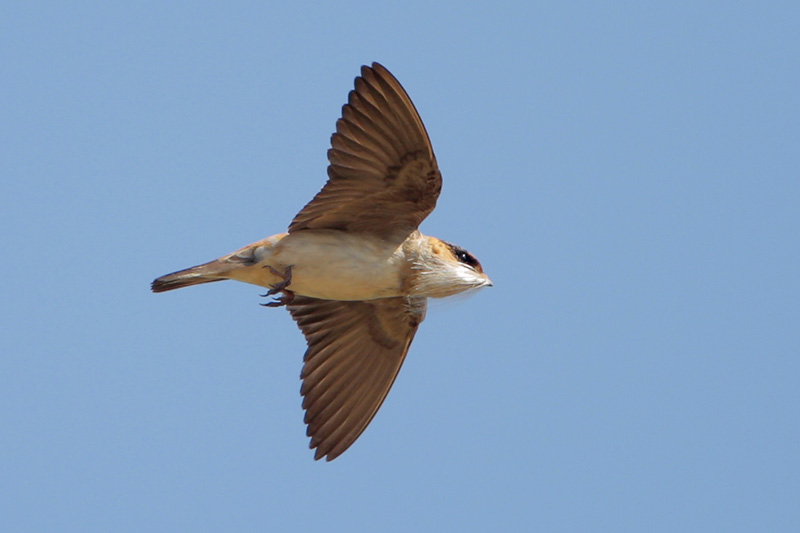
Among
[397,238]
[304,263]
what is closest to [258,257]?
[304,263]

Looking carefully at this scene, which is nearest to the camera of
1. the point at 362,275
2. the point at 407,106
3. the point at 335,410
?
the point at 407,106

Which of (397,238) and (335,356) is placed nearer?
(397,238)

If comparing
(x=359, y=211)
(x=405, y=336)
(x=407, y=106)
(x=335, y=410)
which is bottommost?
(x=335, y=410)

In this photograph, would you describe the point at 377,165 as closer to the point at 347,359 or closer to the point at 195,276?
the point at 195,276

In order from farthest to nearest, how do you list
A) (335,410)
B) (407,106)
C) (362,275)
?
(335,410), (362,275), (407,106)

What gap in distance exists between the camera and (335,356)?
8375 mm

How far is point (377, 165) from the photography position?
23.9 ft

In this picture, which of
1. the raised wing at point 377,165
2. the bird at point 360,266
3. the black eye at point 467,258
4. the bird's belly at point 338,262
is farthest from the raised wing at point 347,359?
the raised wing at point 377,165

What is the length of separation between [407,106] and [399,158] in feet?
1.02

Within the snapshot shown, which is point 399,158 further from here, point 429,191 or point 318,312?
point 318,312

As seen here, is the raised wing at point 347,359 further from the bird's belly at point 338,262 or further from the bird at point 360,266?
the bird's belly at point 338,262

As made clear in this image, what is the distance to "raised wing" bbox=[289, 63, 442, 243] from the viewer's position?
715 cm

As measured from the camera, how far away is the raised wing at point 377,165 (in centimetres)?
715

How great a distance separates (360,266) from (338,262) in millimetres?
130
